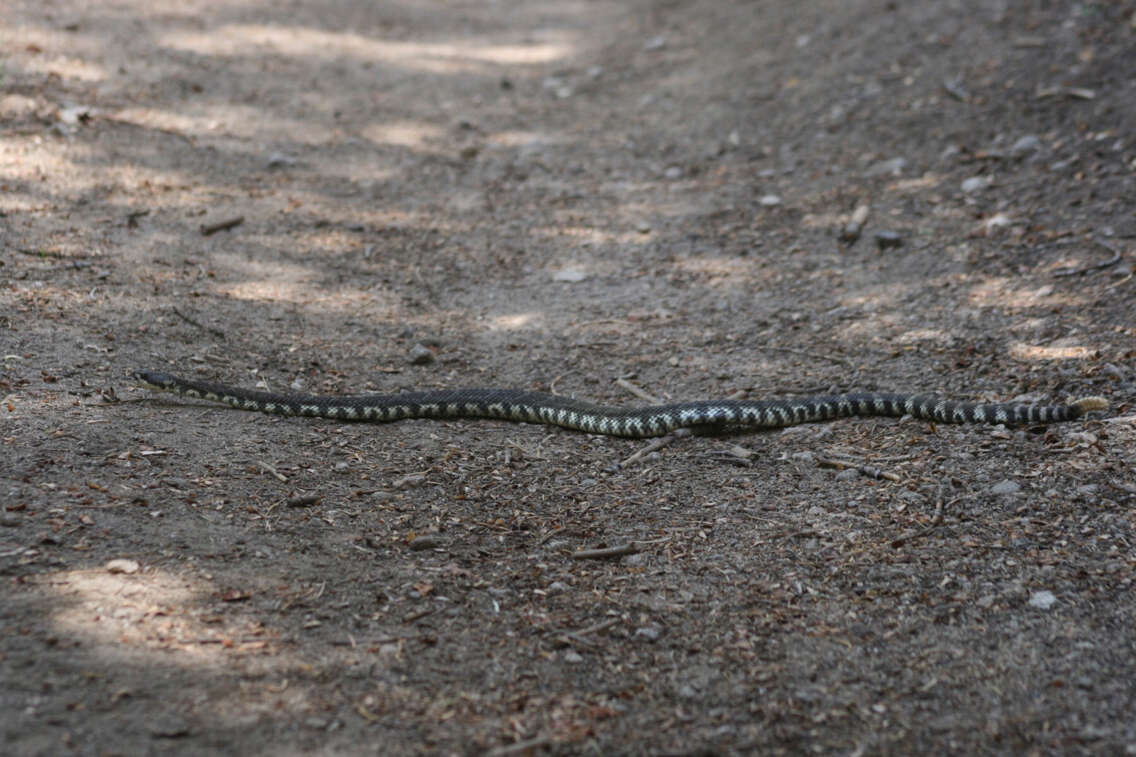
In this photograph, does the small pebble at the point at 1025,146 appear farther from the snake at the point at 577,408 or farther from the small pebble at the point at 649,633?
the small pebble at the point at 649,633

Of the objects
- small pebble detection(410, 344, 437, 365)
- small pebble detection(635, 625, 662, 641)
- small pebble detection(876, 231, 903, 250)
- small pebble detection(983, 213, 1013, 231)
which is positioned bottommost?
small pebble detection(410, 344, 437, 365)

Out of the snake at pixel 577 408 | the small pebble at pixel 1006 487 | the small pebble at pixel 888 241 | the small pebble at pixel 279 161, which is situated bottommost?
the snake at pixel 577 408

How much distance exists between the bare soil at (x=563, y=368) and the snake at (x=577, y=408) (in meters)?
0.20

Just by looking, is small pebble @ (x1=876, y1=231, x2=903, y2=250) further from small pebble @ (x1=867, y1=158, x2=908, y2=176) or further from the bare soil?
small pebble @ (x1=867, y1=158, x2=908, y2=176)

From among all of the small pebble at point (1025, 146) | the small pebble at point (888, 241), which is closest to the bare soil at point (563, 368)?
the small pebble at point (888, 241)

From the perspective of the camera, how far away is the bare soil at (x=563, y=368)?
16.0 feet

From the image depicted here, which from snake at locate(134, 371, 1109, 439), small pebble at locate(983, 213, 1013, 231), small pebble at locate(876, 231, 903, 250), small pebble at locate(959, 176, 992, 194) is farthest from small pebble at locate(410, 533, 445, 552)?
small pebble at locate(959, 176, 992, 194)

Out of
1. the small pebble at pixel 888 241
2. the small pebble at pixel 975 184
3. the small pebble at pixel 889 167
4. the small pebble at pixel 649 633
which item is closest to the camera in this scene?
the small pebble at pixel 649 633

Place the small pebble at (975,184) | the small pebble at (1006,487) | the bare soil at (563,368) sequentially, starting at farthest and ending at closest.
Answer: the small pebble at (975,184), the small pebble at (1006,487), the bare soil at (563,368)

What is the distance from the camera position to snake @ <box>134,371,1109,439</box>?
7945 mm

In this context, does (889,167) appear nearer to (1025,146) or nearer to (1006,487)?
(1025,146)

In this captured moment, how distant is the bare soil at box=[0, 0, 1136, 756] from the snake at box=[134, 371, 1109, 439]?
20 centimetres

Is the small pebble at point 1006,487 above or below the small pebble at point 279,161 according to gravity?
below

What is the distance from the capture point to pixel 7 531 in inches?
223
